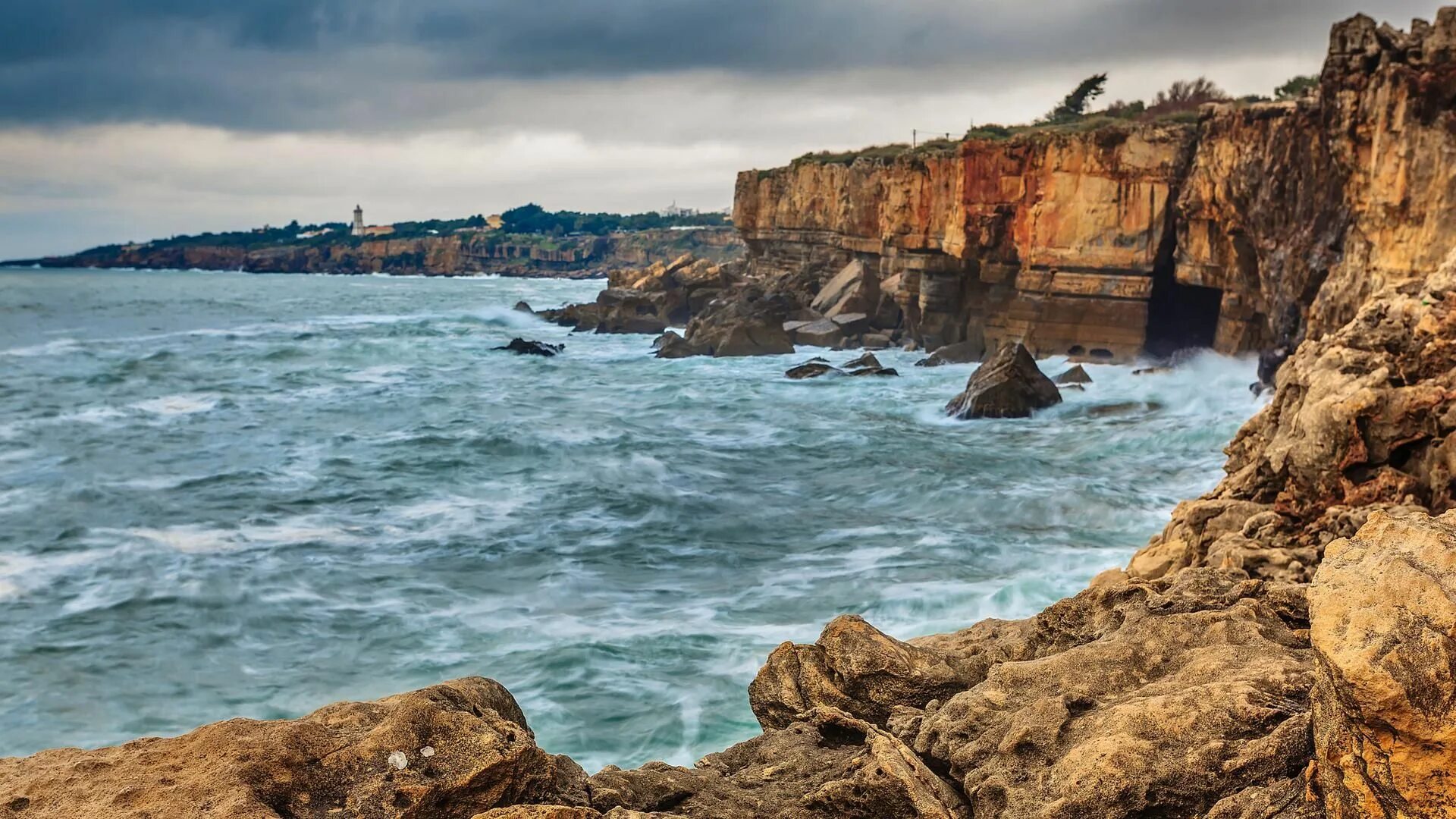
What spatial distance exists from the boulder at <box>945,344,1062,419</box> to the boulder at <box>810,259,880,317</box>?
51.4ft

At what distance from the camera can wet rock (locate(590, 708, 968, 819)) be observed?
3.40 metres

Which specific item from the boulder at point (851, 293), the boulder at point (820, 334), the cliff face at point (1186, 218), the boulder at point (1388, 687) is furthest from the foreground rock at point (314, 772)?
the boulder at point (851, 293)

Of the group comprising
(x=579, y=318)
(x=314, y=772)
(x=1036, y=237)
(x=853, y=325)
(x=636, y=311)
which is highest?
(x=1036, y=237)

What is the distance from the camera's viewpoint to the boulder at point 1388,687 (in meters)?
2.42

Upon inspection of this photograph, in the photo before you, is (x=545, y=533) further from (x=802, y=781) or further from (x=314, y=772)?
(x=314, y=772)

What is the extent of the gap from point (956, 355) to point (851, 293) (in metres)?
7.95

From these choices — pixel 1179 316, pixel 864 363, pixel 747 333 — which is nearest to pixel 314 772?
pixel 864 363

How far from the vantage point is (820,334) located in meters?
36.2

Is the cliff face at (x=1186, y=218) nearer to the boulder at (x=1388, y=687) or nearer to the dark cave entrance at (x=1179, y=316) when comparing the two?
the dark cave entrance at (x=1179, y=316)

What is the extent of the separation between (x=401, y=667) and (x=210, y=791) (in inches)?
259

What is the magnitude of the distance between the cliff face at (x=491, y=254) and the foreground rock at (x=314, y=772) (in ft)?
364

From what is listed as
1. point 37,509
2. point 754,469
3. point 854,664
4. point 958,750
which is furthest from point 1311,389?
point 37,509

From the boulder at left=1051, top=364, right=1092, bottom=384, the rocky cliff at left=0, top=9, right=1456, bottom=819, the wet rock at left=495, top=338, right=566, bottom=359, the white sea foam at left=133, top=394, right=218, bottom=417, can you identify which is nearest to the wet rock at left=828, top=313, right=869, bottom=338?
the wet rock at left=495, top=338, right=566, bottom=359

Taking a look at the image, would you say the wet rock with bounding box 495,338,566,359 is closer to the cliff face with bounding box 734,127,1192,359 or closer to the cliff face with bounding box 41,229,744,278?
the cliff face with bounding box 734,127,1192,359
